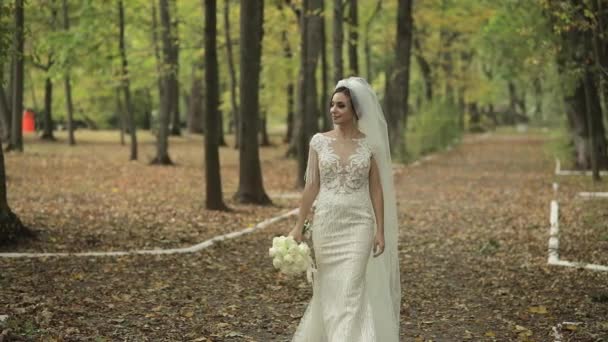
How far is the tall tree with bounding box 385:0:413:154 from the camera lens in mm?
32781

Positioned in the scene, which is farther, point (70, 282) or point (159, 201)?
point (159, 201)

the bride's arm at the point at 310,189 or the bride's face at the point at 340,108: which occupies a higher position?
the bride's face at the point at 340,108

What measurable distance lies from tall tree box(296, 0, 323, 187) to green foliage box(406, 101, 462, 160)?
1101 cm

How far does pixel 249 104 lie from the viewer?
58.6ft

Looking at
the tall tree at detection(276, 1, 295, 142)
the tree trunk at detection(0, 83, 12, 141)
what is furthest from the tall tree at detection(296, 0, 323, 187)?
the tree trunk at detection(0, 83, 12, 141)

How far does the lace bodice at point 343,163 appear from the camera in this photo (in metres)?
6.46

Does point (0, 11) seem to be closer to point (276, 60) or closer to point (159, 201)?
point (159, 201)

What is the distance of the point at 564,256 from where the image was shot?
12.5 metres

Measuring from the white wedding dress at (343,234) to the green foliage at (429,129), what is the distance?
27353 millimetres

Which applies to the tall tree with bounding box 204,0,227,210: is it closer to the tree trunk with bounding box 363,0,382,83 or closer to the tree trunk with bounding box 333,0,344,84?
the tree trunk with bounding box 333,0,344,84

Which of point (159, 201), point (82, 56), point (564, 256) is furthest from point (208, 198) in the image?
point (82, 56)

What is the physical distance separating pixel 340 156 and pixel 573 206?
1329 cm

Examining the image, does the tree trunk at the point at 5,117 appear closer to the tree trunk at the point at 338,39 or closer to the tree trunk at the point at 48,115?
the tree trunk at the point at 48,115

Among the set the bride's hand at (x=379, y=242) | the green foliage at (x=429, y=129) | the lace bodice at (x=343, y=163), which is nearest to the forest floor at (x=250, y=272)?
the bride's hand at (x=379, y=242)
